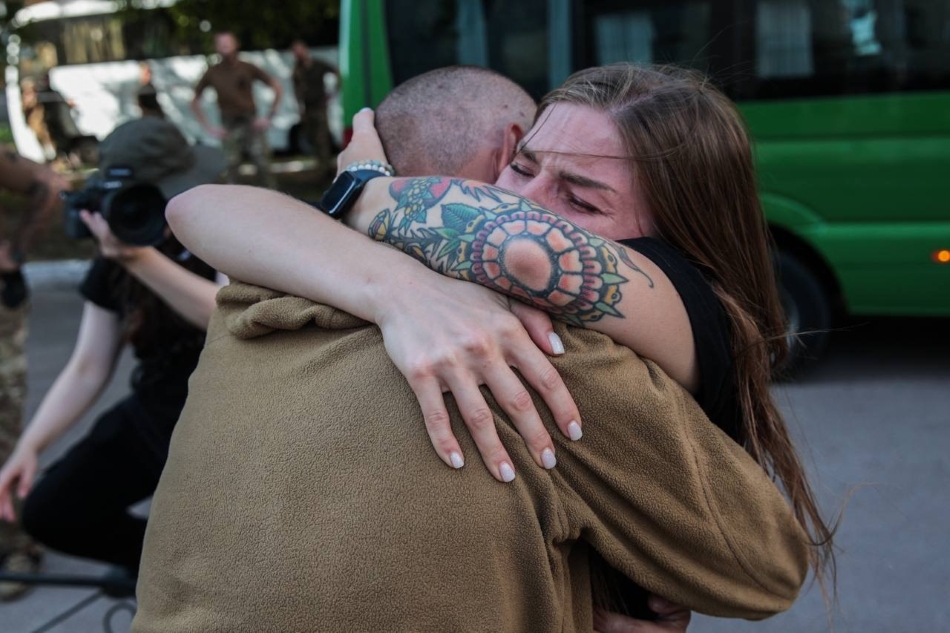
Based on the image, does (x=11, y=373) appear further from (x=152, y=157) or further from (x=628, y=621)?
(x=628, y=621)

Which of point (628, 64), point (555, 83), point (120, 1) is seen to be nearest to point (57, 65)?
point (120, 1)

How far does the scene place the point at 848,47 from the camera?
5.04m

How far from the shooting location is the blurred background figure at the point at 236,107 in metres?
11.2

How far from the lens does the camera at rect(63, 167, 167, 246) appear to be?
2.46 metres

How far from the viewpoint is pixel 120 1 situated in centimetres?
1502

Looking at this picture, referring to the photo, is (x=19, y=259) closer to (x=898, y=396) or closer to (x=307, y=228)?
(x=307, y=228)

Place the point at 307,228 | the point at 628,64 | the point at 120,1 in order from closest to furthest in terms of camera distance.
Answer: the point at 307,228, the point at 628,64, the point at 120,1

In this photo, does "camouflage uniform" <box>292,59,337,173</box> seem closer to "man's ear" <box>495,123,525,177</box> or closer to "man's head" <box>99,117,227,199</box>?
"man's head" <box>99,117,227,199</box>

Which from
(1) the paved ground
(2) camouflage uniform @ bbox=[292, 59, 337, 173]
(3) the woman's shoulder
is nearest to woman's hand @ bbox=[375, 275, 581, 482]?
(3) the woman's shoulder

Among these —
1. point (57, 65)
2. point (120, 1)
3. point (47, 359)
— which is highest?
point (120, 1)

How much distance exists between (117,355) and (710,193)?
6.28 feet

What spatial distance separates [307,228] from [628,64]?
2.05 feet

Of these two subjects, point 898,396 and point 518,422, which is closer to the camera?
point 518,422

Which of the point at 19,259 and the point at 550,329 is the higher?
the point at 550,329
